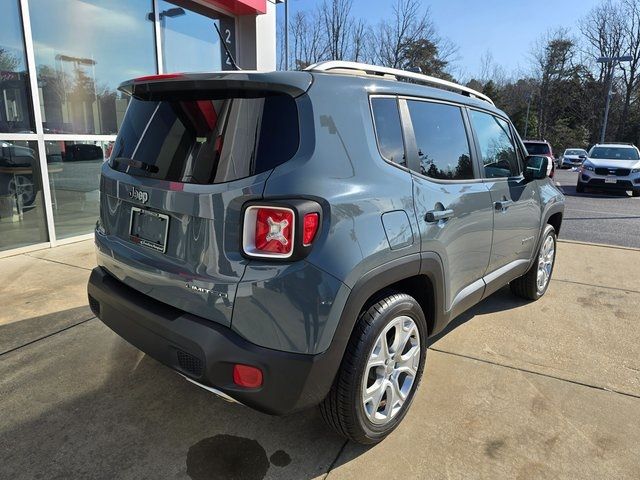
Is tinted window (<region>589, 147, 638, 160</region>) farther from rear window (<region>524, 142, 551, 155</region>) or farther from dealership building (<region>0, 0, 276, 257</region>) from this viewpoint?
dealership building (<region>0, 0, 276, 257</region>)

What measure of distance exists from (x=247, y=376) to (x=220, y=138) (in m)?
1.01

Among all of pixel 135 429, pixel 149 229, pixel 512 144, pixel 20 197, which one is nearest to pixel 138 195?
pixel 149 229

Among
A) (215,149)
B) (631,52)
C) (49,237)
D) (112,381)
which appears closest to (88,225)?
(49,237)

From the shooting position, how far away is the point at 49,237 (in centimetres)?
612

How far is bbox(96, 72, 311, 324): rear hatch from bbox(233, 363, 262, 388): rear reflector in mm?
194

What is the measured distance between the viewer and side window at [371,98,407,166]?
7.48 feet

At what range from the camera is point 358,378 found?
212 centimetres

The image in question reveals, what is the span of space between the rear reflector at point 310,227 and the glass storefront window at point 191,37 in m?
6.52

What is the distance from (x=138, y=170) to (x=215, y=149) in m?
0.57

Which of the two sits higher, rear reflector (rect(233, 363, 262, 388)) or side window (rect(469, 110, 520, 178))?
side window (rect(469, 110, 520, 178))

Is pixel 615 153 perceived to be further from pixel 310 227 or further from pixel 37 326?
pixel 37 326

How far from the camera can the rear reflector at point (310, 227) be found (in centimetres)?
183

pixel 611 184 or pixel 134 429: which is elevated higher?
pixel 611 184

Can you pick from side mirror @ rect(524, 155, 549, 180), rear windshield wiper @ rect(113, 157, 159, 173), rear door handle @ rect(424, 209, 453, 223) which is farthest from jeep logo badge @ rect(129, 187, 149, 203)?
side mirror @ rect(524, 155, 549, 180)
